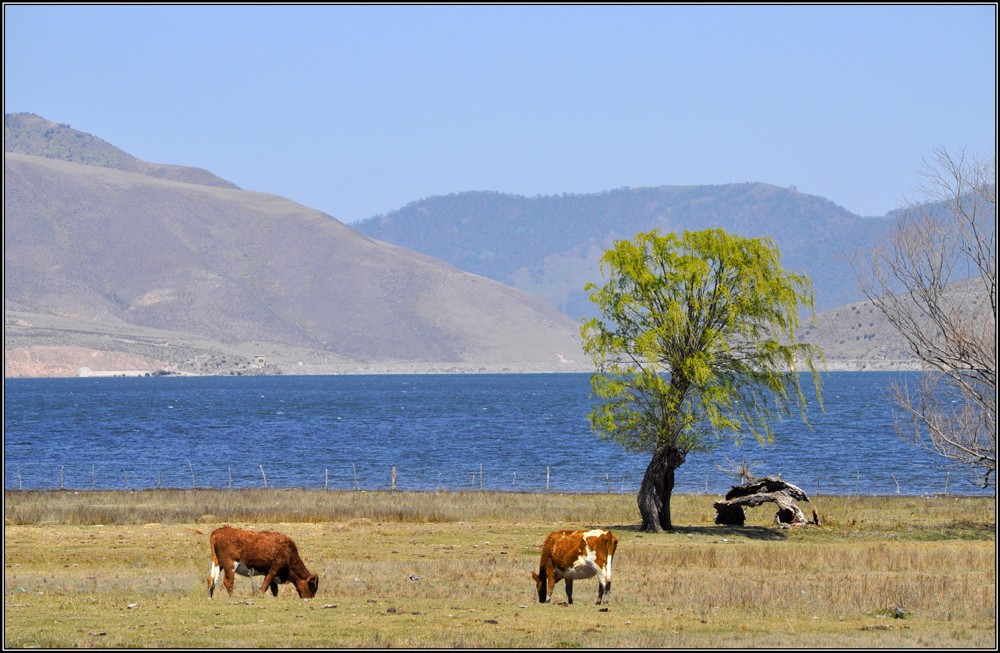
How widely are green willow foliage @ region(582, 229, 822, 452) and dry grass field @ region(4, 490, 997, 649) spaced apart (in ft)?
12.8

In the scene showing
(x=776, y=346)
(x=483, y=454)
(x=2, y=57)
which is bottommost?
(x=483, y=454)

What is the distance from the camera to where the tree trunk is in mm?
44438

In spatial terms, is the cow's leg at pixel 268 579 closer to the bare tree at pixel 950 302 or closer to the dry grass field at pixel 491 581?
the dry grass field at pixel 491 581

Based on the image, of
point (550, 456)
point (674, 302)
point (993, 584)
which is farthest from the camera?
point (550, 456)

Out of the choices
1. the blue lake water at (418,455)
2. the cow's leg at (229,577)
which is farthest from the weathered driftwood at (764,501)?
the cow's leg at (229,577)

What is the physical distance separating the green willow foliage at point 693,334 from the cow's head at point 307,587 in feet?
67.4

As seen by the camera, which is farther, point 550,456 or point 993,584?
point 550,456

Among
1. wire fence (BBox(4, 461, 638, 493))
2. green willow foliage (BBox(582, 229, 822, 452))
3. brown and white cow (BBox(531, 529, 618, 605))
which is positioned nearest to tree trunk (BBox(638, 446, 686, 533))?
green willow foliage (BBox(582, 229, 822, 452))

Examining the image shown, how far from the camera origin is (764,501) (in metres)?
47.1

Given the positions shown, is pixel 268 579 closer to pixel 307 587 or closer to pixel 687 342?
pixel 307 587

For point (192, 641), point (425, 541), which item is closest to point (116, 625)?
point (192, 641)

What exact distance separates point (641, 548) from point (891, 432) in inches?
4043

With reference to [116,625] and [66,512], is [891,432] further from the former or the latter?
[116,625]

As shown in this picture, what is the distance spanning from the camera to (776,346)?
45.4 metres
